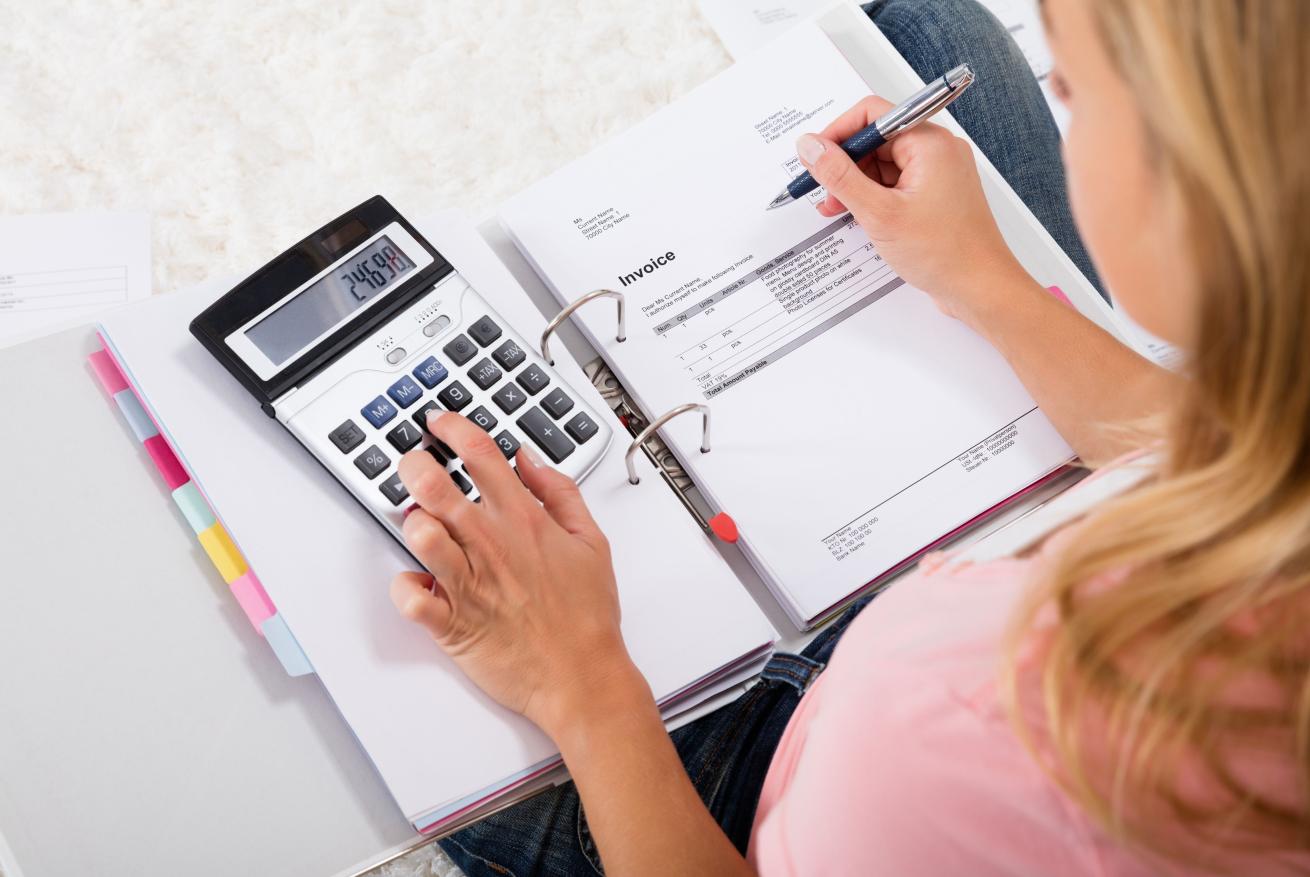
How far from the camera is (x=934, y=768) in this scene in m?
0.32

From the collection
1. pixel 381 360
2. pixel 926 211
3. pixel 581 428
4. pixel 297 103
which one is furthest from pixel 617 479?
pixel 297 103

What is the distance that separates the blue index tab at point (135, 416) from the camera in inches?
18.1

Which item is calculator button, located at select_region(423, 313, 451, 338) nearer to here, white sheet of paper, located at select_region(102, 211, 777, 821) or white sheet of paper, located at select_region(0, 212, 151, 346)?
white sheet of paper, located at select_region(102, 211, 777, 821)

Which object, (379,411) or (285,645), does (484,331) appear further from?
(285,645)

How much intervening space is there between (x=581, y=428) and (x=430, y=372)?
0.08 metres

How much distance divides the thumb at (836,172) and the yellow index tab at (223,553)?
0.38 metres

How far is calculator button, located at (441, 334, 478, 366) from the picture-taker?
47 cm

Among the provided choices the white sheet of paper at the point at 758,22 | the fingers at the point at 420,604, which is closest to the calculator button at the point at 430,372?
the fingers at the point at 420,604

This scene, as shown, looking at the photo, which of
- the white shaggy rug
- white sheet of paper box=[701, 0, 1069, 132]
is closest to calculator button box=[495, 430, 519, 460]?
the white shaggy rug

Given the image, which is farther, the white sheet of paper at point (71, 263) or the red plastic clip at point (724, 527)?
the white sheet of paper at point (71, 263)

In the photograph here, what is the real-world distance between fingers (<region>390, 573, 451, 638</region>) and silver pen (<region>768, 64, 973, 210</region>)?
0.30 meters

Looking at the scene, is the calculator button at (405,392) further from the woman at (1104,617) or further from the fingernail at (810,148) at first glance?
the fingernail at (810,148)

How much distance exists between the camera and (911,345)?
53cm

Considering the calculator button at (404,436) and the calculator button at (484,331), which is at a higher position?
the calculator button at (484,331)
